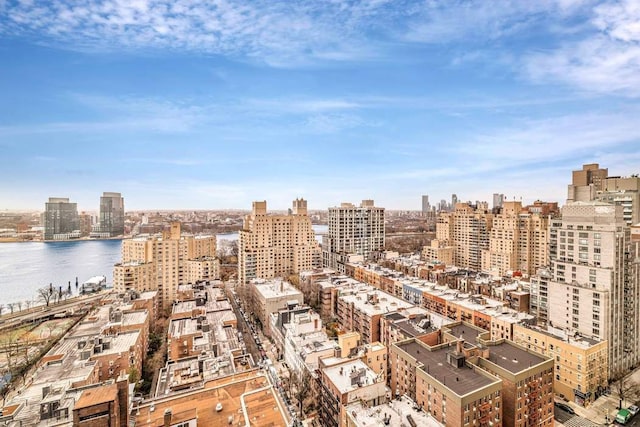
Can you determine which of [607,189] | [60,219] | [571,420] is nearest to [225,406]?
[571,420]

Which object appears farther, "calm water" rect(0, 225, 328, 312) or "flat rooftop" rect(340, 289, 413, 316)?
"calm water" rect(0, 225, 328, 312)

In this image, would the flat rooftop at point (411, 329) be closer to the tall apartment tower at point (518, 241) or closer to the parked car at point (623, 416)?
the parked car at point (623, 416)

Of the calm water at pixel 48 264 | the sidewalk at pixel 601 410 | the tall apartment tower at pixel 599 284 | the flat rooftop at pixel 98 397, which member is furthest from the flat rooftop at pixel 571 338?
the calm water at pixel 48 264

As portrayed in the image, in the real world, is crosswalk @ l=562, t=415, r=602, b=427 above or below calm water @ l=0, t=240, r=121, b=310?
below

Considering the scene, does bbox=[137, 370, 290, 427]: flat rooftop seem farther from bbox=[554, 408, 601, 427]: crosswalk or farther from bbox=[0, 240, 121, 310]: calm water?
bbox=[0, 240, 121, 310]: calm water

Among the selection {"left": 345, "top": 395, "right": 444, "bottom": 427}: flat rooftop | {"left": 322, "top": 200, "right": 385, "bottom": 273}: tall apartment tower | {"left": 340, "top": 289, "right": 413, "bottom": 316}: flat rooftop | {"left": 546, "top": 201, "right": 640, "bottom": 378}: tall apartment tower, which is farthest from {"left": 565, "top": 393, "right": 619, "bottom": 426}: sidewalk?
{"left": 322, "top": 200, "right": 385, "bottom": 273}: tall apartment tower

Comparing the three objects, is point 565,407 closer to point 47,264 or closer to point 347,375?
point 347,375

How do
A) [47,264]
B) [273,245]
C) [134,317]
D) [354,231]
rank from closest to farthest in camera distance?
[134,317] → [273,245] → [354,231] → [47,264]
